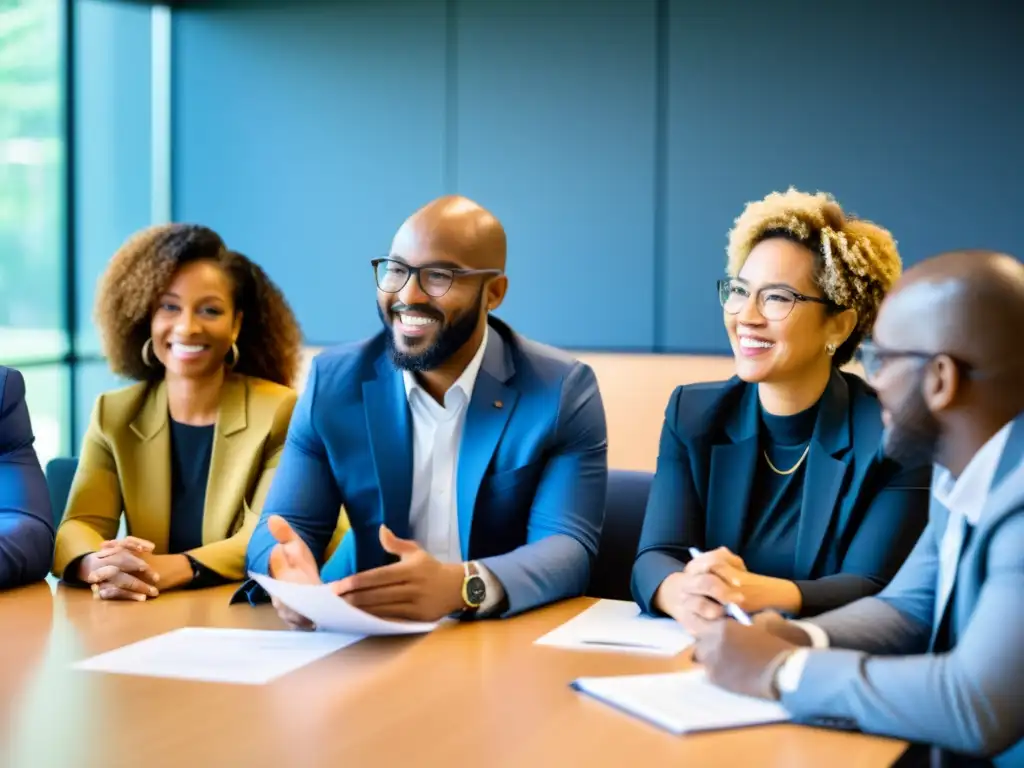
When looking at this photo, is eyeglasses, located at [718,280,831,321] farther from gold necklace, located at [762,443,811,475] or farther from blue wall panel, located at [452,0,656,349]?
blue wall panel, located at [452,0,656,349]

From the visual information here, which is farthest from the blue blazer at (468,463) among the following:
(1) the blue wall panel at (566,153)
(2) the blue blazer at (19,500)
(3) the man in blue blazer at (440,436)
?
(1) the blue wall panel at (566,153)

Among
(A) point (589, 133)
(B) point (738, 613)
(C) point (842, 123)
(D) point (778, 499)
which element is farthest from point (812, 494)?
(A) point (589, 133)

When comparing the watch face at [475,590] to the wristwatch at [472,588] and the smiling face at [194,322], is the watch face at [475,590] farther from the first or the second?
the smiling face at [194,322]

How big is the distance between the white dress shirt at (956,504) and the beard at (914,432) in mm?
45

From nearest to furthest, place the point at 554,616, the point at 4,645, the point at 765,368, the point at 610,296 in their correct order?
the point at 4,645 → the point at 554,616 → the point at 765,368 → the point at 610,296

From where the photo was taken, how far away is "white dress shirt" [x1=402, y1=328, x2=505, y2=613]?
266 cm

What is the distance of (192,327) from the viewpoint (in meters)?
3.10

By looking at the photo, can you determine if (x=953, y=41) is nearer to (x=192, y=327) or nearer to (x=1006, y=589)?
(x=192, y=327)

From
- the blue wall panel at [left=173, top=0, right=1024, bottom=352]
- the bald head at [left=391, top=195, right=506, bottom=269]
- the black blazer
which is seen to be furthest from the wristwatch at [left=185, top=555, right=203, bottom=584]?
the blue wall panel at [left=173, top=0, right=1024, bottom=352]

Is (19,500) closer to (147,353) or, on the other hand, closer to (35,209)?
(147,353)

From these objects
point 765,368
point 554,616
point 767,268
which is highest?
point 767,268

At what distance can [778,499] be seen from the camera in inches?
98.3

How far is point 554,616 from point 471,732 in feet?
2.25

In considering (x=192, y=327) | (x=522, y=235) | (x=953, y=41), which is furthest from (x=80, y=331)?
(x=953, y=41)
